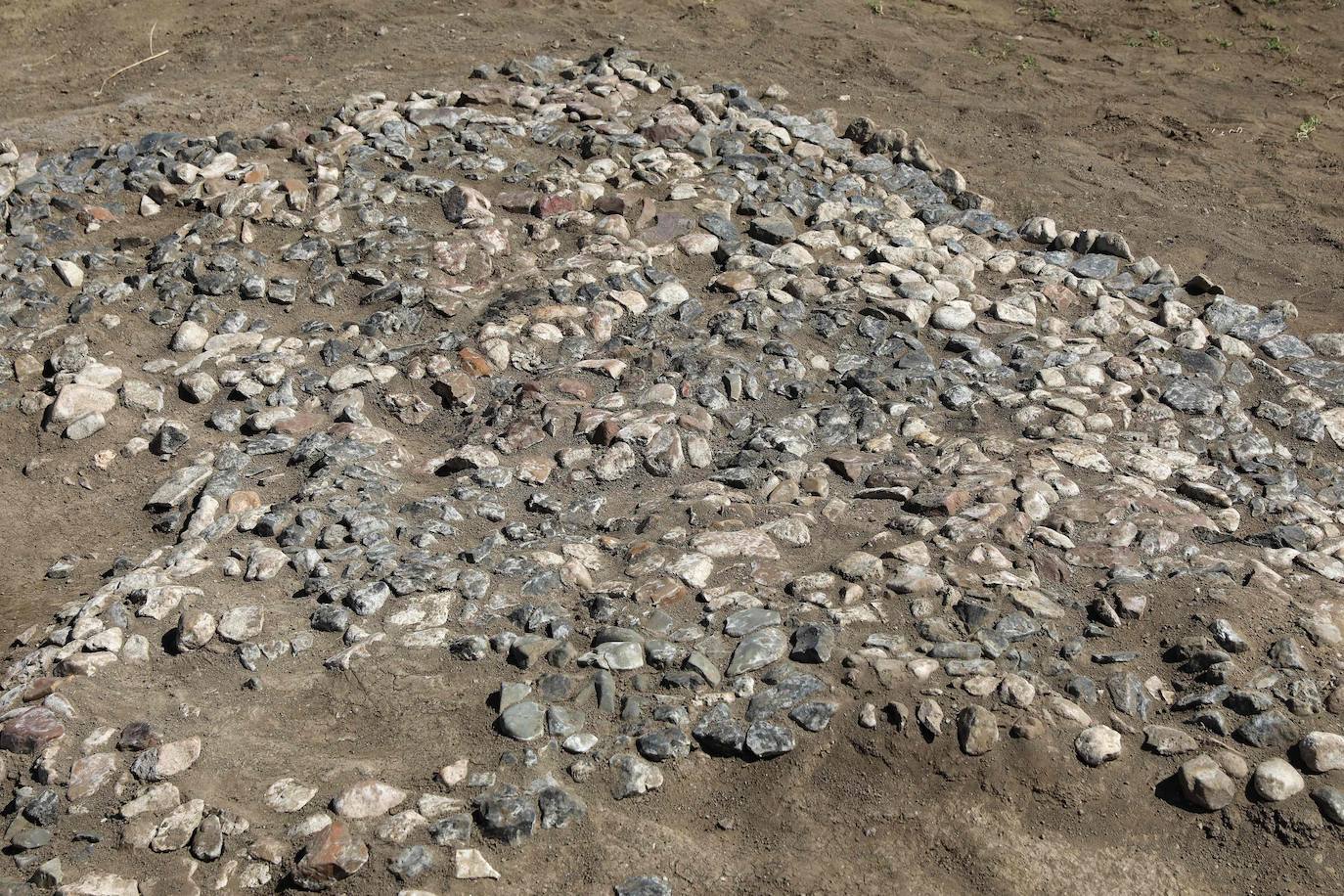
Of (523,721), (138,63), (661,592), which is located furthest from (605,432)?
(138,63)

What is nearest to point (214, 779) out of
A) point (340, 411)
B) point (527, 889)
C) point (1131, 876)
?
point (527, 889)

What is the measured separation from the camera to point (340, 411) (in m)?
4.68

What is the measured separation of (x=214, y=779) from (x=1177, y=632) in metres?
2.93

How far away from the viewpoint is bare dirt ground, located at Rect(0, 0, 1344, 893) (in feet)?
9.87

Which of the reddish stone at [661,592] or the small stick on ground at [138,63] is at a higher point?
the small stick on ground at [138,63]

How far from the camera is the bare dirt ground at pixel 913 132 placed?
3010 mm

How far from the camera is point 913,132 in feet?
25.1

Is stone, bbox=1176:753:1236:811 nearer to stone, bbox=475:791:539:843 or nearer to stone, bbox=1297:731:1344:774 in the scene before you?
stone, bbox=1297:731:1344:774

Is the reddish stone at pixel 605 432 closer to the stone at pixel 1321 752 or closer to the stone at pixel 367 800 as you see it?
the stone at pixel 367 800

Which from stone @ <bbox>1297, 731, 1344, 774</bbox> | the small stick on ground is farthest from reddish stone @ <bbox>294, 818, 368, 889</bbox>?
the small stick on ground

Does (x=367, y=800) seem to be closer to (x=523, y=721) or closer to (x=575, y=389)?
(x=523, y=721)

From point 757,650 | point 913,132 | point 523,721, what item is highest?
point 913,132

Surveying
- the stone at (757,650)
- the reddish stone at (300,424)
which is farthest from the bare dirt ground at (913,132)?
the reddish stone at (300,424)

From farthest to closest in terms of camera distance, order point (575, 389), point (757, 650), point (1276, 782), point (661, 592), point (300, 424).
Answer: point (575, 389)
point (300, 424)
point (661, 592)
point (757, 650)
point (1276, 782)
